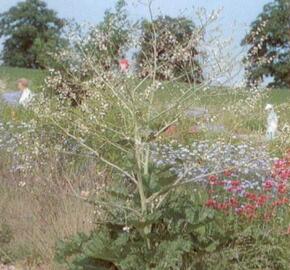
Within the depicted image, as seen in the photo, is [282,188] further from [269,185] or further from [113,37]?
[113,37]

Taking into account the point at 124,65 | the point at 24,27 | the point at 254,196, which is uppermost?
the point at 24,27

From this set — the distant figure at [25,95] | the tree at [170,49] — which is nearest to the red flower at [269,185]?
the tree at [170,49]

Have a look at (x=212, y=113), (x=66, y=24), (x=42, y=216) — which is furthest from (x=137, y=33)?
(x=42, y=216)

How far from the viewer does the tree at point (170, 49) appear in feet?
18.1

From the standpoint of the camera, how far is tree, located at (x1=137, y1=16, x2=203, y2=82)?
5512 millimetres

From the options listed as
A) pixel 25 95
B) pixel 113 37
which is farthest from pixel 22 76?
pixel 113 37

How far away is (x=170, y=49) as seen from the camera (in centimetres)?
581

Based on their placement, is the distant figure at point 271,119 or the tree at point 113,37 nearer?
the tree at point 113,37

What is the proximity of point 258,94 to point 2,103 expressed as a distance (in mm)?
5912

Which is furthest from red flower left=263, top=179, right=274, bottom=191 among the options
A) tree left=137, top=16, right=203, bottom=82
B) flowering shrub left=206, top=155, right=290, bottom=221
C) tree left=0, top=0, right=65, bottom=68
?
tree left=0, top=0, right=65, bottom=68

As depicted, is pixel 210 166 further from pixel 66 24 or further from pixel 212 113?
pixel 66 24

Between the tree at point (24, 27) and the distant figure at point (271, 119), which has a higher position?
the tree at point (24, 27)

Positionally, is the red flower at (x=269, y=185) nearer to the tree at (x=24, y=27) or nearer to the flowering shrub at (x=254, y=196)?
the flowering shrub at (x=254, y=196)

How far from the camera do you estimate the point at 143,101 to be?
17.8 ft
